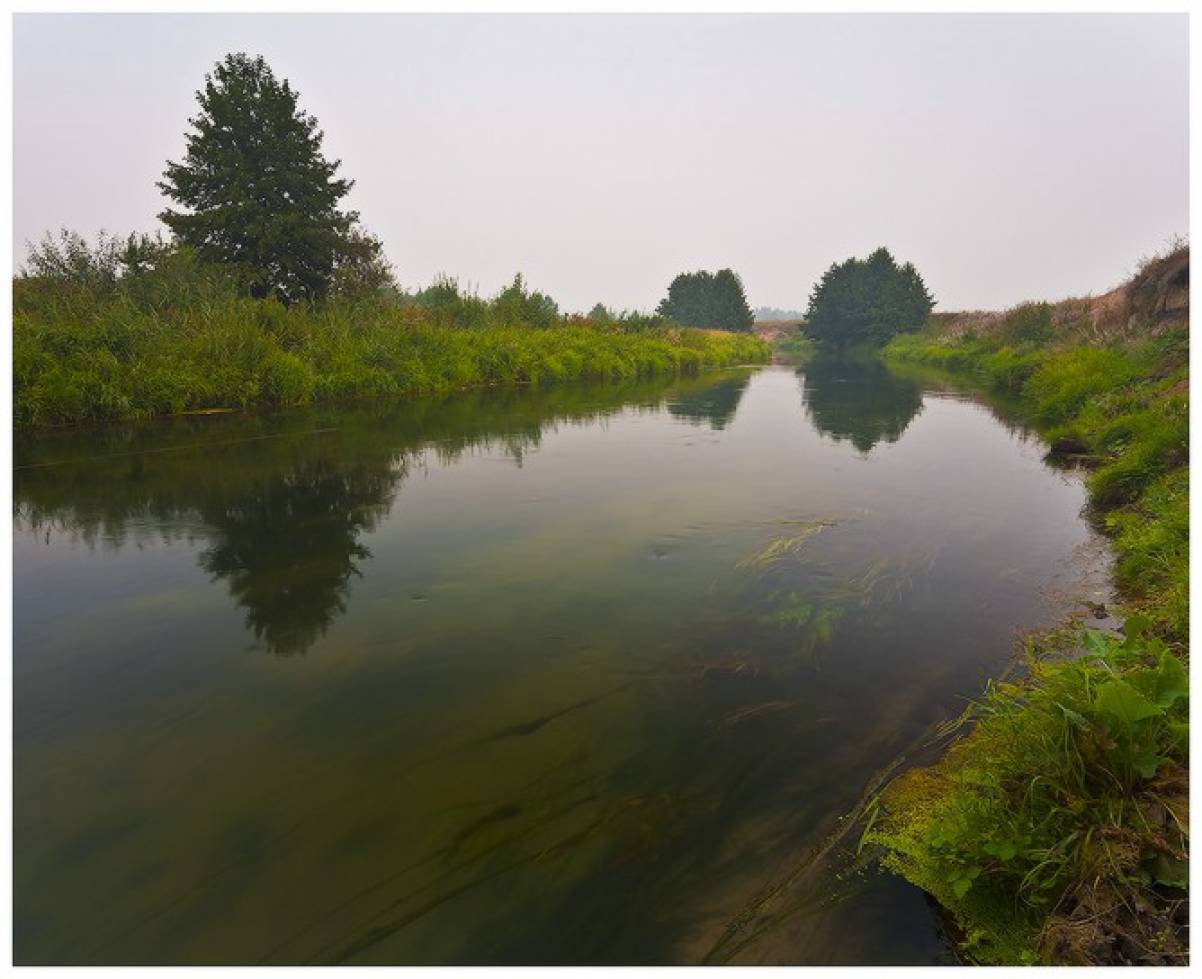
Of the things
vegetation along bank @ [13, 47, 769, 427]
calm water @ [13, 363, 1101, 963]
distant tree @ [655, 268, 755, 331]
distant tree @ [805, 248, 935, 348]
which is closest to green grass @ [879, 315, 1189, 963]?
calm water @ [13, 363, 1101, 963]

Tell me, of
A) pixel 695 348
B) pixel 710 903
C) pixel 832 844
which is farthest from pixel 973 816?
pixel 695 348

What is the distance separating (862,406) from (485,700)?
54.1ft

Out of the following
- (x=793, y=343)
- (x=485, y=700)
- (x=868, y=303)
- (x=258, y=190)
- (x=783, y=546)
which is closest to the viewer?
(x=485, y=700)

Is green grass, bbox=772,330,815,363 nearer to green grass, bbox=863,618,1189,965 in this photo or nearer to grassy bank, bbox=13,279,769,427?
grassy bank, bbox=13,279,769,427

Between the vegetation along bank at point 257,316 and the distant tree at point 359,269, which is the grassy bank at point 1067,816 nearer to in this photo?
the vegetation along bank at point 257,316

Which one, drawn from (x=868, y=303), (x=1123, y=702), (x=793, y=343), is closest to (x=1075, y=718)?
(x=1123, y=702)

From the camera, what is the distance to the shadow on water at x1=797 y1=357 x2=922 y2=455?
12.8 meters

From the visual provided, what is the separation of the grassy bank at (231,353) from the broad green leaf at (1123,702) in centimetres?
1433

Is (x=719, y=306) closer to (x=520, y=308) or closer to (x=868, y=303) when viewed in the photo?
(x=868, y=303)

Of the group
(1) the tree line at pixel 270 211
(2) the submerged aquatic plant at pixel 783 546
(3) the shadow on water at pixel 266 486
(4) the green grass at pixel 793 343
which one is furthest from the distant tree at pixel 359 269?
(4) the green grass at pixel 793 343

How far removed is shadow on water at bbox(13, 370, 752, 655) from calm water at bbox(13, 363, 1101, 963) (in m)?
0.06

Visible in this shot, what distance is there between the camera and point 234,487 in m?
7.88

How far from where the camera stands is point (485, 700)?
351 centimetres

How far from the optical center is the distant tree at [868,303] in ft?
197
